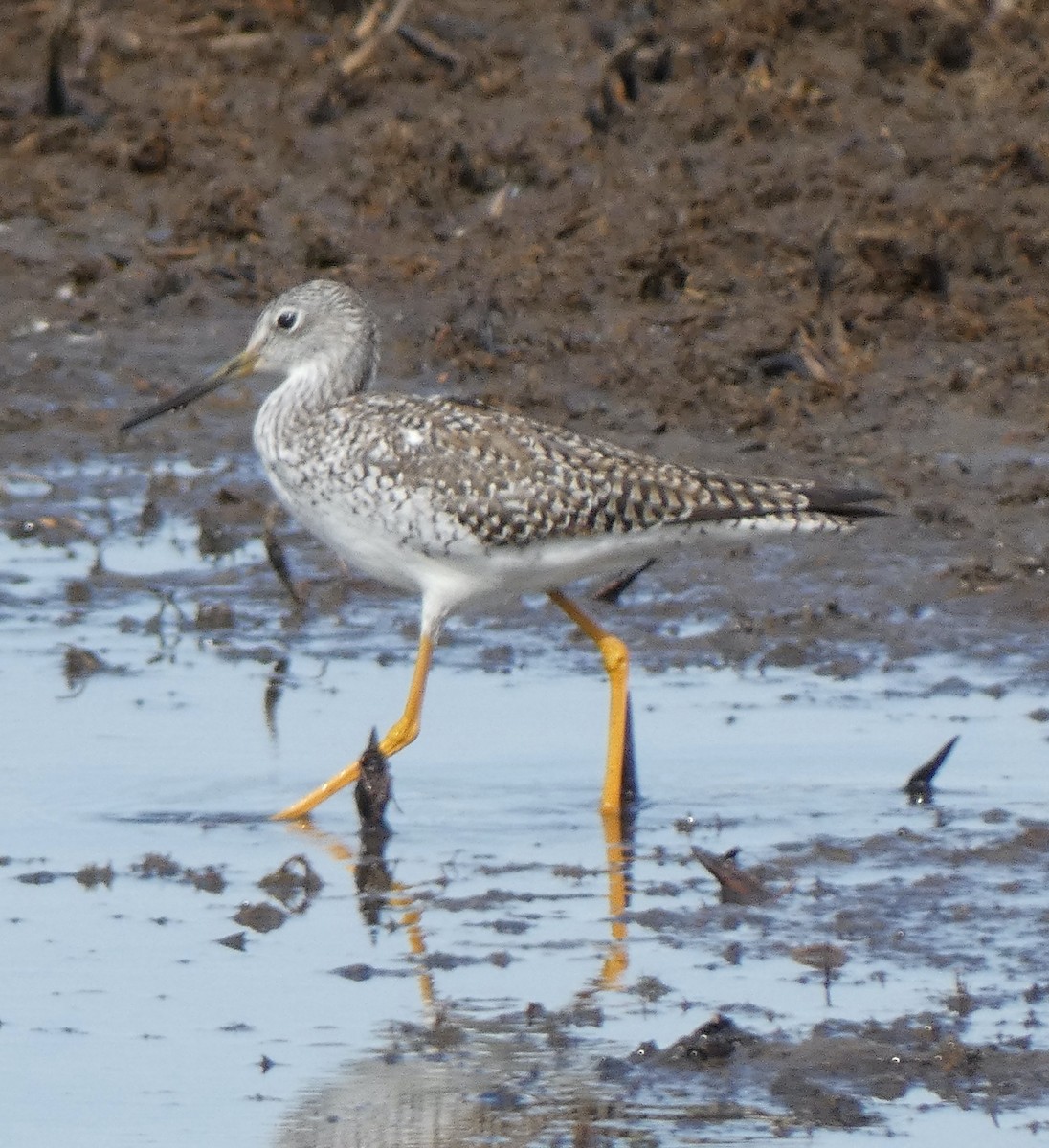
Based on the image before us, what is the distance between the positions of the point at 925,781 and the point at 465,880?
1.48 meters

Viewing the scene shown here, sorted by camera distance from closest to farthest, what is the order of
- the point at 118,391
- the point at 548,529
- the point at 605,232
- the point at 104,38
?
the point at 548,529 → the point at 118,391 → the point at 605,232 → the point at 104,38

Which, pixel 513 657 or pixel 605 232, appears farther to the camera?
pixel 605 232

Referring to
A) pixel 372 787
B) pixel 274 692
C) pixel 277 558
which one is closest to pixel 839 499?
pixel 372 787

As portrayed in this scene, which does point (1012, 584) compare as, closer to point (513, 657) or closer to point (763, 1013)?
point (513, 657)

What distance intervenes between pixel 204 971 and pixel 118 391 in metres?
6.33

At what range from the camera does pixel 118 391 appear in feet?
40.5

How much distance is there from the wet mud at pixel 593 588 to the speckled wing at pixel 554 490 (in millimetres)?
790

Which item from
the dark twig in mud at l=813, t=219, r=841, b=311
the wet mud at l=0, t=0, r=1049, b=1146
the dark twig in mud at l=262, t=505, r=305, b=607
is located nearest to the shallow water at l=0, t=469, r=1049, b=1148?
the wet mud at l=0, t=0, r=1049, b=1146

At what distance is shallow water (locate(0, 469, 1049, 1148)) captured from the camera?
221 inches

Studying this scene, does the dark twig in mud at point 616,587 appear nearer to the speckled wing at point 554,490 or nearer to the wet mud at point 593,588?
the wet mud at point 593,588

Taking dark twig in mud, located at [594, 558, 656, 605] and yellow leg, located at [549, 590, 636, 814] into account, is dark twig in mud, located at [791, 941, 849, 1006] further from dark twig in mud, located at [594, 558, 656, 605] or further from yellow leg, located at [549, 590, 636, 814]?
dark twig in mud, located at [594, 558, 656, 605]

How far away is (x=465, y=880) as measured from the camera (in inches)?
282

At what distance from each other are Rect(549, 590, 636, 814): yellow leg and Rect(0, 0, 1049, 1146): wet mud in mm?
170

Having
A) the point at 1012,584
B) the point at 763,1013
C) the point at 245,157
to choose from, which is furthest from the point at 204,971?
the point at 245,157
